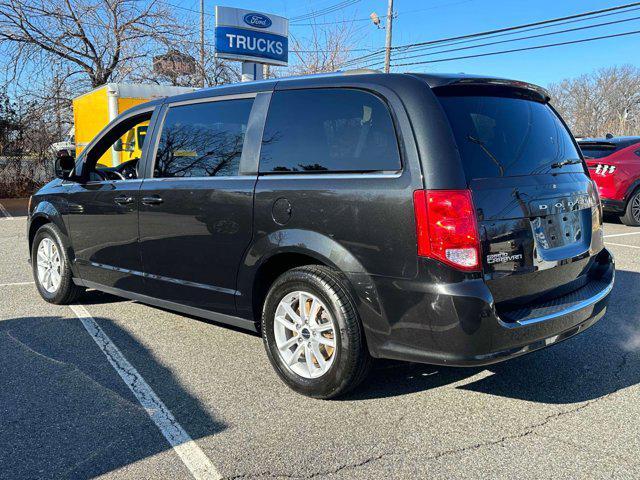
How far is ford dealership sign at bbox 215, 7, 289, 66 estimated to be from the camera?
15780mm

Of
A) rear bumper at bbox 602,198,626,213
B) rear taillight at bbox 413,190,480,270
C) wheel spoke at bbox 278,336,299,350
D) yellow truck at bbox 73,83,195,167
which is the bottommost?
wheel spoke at bbox 278,336,299,350

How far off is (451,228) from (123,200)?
110 inches

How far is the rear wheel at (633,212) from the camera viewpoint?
11414mm

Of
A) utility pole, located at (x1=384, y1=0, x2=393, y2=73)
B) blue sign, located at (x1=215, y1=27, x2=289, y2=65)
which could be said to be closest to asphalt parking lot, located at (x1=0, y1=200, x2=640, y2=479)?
blue sign, located at (x1=215, y1=27, x2=289, y2=65)

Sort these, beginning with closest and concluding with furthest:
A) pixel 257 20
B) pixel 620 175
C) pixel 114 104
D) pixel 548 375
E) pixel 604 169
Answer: pixel 548 375 → pixel 620 175 → pixel 604 169 → pixel 114 104 → pixel 257 20

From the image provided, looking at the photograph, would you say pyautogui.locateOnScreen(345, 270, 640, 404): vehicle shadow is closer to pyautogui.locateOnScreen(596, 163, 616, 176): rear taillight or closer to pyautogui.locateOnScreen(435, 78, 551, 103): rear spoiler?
pyautogui.locateOnScreen(435, 78, 551, 103): rear spoiler

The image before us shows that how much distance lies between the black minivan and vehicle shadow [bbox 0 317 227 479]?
61cm

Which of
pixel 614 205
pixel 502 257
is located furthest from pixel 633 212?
pixel 502 257

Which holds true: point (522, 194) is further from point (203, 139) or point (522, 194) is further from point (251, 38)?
point (251, 38)

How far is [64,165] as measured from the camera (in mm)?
5266

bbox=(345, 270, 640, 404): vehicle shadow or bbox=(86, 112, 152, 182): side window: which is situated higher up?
bbox=(86, 112, 152, 182): side window

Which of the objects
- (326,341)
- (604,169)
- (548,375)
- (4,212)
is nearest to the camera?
(326,341)

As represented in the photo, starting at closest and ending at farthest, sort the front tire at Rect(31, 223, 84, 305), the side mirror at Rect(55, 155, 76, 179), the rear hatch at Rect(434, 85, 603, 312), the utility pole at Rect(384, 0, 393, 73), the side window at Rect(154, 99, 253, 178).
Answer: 1. the rear hatch at Rect(434, 85, 603, 312)
2. the side window at Rect(154, 99, 253, 178)
3. the side mirror at Rect(55, 155, 76, 179)
4. the front tire at Rect(31, 223, 84, 305)
5. the utility pole at Rect(384, 0, 393, 73)

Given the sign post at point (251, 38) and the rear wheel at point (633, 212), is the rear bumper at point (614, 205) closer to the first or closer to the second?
the rear wheel at point (633, 212)
